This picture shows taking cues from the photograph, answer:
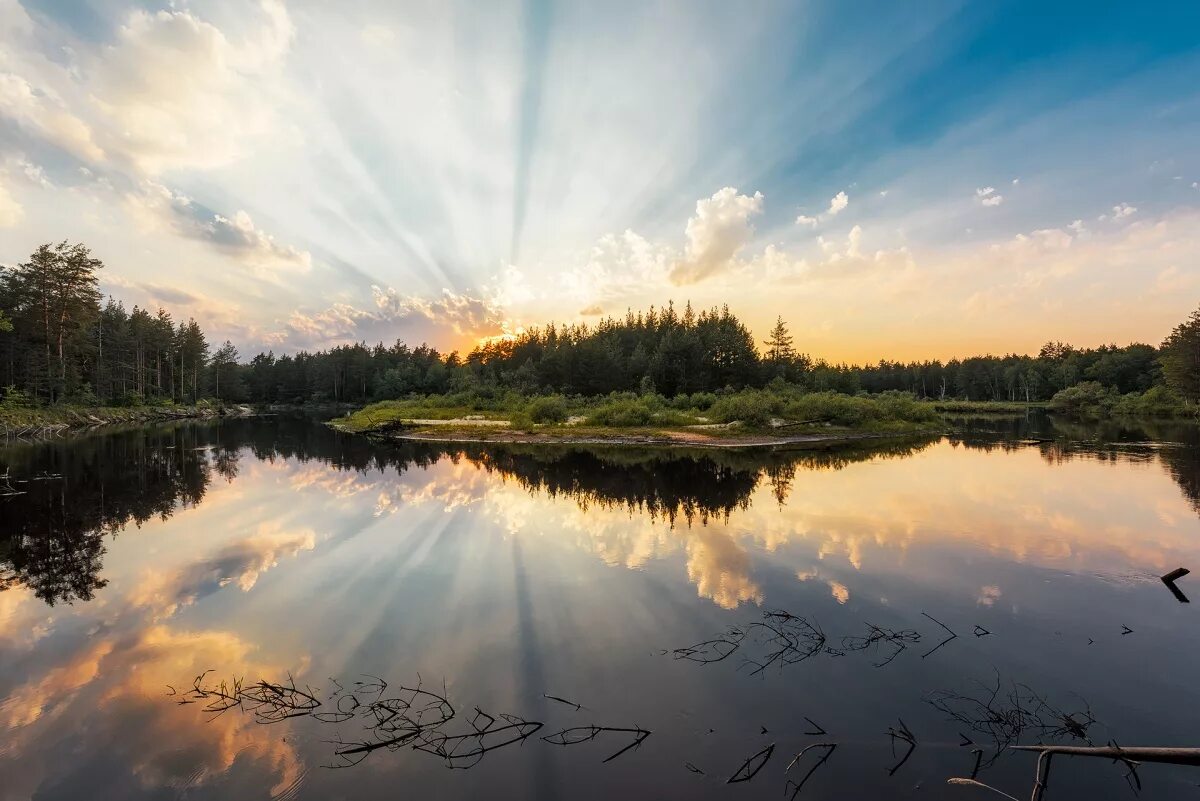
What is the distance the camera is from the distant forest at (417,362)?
2089 inches

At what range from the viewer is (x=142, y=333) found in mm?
76812

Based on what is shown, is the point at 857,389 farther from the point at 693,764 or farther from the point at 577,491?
the point at 693,764

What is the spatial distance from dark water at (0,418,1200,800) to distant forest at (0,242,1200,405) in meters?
46.4

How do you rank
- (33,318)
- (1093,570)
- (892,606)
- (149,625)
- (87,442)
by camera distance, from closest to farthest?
(149,625) → (892,606) → (1093,570) → (87,442) → (33,318)

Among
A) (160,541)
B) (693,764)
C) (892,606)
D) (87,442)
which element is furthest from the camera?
(87,442)

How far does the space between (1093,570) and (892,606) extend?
589 cm

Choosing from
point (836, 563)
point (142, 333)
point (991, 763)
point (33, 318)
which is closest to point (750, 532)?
point (836, 563)

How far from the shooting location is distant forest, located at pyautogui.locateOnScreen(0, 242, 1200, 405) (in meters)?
53.1

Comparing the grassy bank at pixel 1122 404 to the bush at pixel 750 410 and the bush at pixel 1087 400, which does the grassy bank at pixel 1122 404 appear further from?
the bush at pixel 750 410

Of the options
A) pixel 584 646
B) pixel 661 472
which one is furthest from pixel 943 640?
pixel 661 472

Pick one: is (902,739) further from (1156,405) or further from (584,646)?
(1156,405)

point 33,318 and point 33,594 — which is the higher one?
point 33,318

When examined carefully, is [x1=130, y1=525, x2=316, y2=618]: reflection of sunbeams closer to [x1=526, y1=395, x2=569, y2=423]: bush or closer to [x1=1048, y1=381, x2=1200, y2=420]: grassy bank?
[x1=526, y1=395, x2=569, y2=423]: bush

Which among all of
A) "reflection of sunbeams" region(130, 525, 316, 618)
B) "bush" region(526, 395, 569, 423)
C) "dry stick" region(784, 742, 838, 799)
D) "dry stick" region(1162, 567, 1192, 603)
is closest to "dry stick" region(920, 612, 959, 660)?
"dry stick" region(784, 742, 838, 799)
